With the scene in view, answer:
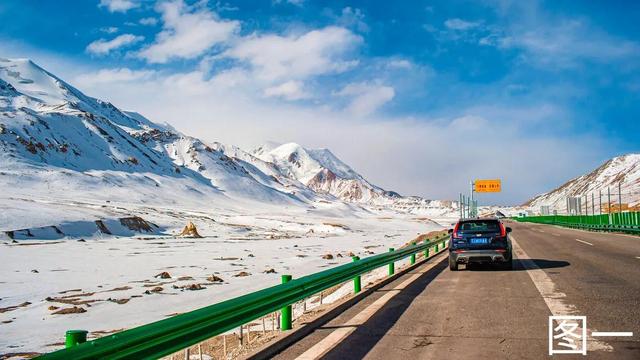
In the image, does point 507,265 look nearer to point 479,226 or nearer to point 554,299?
point 479,226

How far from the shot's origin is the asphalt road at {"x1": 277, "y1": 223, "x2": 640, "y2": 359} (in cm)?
562

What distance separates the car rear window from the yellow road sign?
52.7 meters

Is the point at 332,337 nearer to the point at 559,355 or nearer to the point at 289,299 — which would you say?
the point at 289,299

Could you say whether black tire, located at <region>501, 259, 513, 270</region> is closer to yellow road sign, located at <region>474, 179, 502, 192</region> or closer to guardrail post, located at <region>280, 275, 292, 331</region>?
guardrail post, located at <region>280, 275, 292, 331</region>

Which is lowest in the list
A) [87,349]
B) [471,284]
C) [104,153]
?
[471,284]

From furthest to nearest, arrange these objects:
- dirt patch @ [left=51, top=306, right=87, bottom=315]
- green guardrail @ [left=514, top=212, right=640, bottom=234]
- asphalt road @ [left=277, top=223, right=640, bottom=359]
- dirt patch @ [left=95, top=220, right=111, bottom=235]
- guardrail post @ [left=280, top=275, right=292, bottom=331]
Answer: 1. dirt patch @ [left=95, top=220, right=111, bottom=235]
2. green guardrail @ [left=514, top=212, right=640, bottom=234]
3. dirt patch @ [left=51, top=306, right=87, bottom=315]
4. guardrail post @ [left=280, top=275, right=292, bottom=331]
5. asphalt road @ [left=277, top=223, right=640, bottom=359]

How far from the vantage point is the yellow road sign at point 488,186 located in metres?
64.9

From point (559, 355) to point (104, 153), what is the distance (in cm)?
17828

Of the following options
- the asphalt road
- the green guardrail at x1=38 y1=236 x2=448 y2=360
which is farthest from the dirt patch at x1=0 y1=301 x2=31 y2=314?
the asphalt road

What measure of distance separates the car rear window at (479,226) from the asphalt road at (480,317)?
181 cm

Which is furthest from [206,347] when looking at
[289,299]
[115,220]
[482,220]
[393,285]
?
[115,220]

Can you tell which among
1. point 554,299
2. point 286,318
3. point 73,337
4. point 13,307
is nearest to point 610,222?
point 554,299

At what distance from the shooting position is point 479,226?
48.7 feet

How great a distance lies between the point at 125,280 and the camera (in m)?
18.1
